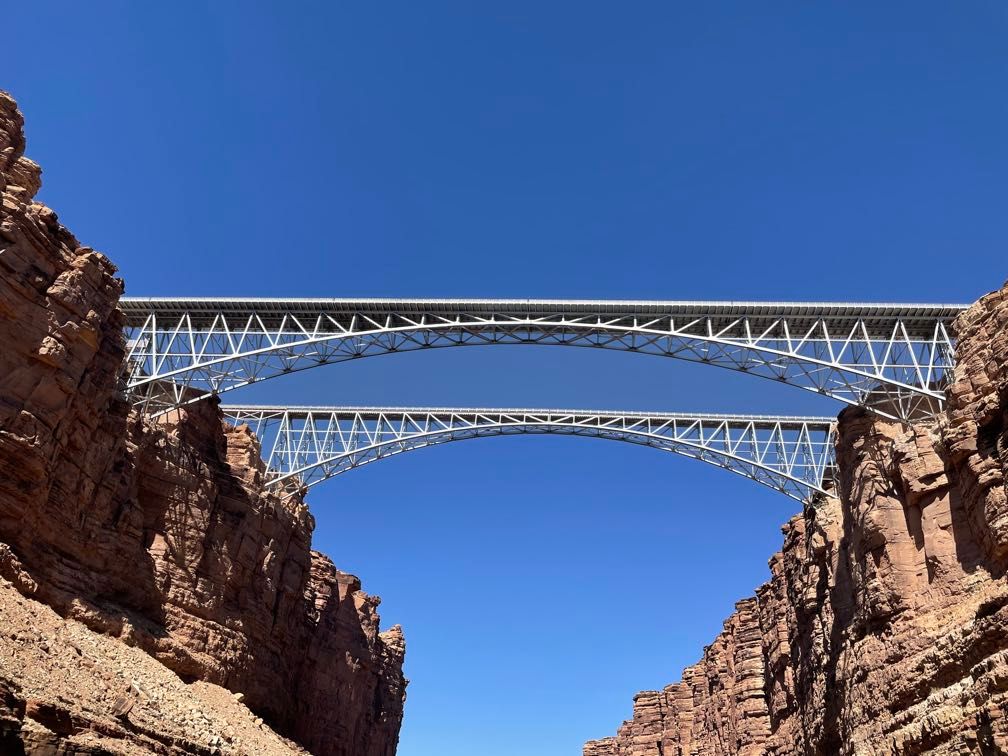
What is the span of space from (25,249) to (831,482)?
3330 cm

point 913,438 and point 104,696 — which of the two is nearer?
point 104,696

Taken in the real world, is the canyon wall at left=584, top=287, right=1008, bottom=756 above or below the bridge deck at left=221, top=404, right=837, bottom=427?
below

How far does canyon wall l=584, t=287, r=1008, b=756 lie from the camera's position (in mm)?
20219

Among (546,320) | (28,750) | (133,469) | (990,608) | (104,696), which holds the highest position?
(546,320)

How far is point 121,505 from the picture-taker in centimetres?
3186

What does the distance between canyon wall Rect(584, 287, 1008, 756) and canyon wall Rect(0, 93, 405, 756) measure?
77.1 ft

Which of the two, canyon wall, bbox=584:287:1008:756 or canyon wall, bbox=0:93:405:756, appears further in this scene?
canyon wall, bbox=0:93:405:756

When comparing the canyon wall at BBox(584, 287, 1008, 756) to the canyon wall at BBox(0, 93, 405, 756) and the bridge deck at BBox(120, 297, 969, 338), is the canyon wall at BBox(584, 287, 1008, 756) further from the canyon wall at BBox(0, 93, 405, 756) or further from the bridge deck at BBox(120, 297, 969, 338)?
the canyon wall at BBox(0, 93, 405, 756)

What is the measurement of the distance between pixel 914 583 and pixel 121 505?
26555 millimetres

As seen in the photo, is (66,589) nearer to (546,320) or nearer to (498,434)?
(546,320)

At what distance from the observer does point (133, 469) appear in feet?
108

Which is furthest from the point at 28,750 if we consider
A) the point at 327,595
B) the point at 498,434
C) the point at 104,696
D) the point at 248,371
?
the point at 327,595

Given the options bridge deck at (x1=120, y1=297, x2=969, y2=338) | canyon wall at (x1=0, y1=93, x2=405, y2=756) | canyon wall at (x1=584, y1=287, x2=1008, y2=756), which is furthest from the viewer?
bridge deck at (x1=120, y1=297, x2=969, y2=338)

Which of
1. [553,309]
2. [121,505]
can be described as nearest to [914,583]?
[553,309]
